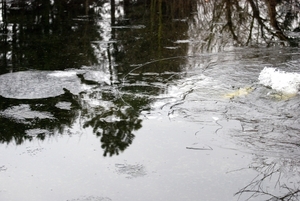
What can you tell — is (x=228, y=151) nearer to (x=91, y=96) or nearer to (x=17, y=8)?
(x=91, y=96)

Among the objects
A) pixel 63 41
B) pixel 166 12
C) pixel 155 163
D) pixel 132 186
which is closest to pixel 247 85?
pixel 155 163

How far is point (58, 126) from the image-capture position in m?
6.58

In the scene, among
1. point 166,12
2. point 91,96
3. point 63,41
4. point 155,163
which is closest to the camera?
point 155,163

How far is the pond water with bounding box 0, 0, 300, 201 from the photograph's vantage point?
512 centimetres

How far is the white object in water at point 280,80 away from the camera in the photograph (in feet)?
25.3

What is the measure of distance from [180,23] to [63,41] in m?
3.66

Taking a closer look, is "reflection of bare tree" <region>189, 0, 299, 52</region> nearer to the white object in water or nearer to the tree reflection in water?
the white object in water

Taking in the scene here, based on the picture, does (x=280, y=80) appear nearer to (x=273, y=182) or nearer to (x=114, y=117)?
(x=114, y=117)

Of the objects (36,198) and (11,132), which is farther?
(11,132)

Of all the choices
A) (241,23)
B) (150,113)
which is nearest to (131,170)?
(150,113)

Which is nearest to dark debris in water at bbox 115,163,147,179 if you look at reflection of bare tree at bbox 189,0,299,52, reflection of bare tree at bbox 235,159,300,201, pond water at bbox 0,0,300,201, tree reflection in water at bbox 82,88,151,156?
pond water at bbox 0,0,300,201

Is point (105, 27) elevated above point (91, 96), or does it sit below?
above

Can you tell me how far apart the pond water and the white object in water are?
0.11 ft

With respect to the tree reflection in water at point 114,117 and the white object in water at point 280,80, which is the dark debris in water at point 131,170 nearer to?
the tree reflection in water at point 114,117
